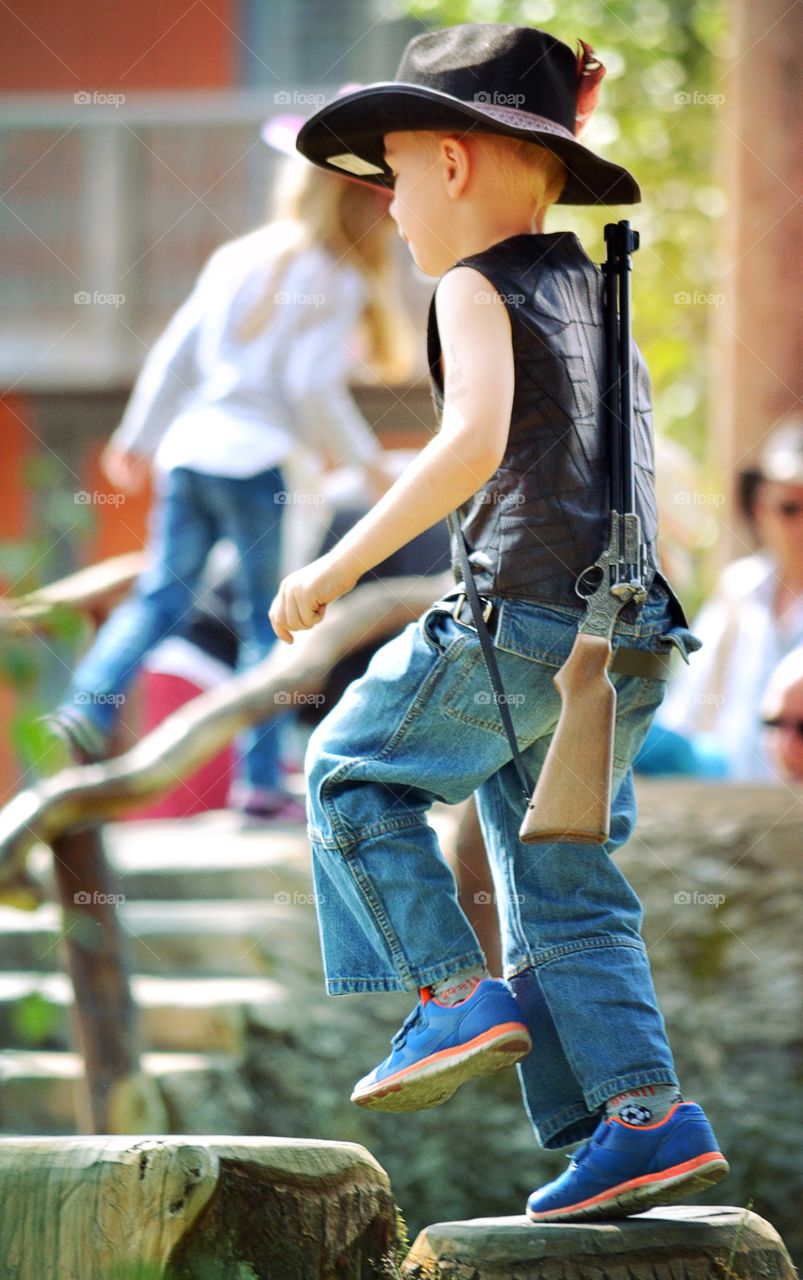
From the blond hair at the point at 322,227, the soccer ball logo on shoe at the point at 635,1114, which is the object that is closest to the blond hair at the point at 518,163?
the soccer ball logo on shoe at the point at 635,1114

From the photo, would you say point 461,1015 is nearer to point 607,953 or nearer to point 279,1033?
point 607,953

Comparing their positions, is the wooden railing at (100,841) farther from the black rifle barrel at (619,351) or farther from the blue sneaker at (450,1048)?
the black rifle barrel at (619,351)

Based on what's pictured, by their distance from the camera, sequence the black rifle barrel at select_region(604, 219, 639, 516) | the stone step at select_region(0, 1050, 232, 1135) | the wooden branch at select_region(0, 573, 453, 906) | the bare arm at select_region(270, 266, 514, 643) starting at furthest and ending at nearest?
the stone step at select_region(0, 1050, 232, 1135), the wooden branch at select_region(0, 573, 453, 906), the black rifle barrel at select_region(604, 219, 639, 516), the bare arm at select_region(270, 266, 514, 643)

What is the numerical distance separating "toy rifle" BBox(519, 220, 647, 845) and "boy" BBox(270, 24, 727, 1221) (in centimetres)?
3

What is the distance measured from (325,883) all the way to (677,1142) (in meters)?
0.52

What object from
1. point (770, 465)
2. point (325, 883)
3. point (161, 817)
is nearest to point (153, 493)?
point (161, 817)

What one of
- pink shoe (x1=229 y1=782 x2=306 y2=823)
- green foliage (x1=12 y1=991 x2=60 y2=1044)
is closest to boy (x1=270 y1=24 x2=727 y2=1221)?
green foliage (x1=12 y1=991 x2=60 y2=1044)

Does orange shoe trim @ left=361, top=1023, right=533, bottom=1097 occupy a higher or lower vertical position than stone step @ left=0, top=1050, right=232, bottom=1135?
higher

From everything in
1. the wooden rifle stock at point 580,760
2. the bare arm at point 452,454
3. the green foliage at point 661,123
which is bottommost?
the wooden rifle stock at point 580,760

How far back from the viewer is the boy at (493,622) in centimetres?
190

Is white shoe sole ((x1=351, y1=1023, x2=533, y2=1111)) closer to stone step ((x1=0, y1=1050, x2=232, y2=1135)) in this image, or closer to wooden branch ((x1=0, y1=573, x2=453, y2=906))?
wooden branch ((x1=0, y1=573, x2=453, y2=906))

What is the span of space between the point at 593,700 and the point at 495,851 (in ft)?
1.00

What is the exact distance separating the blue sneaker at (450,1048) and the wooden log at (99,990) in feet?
6.13

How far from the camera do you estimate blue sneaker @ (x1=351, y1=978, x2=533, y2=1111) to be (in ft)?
6.32
